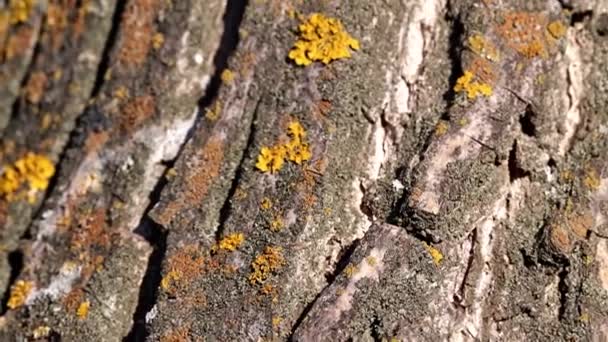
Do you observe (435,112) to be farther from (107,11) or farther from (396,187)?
(107,11)

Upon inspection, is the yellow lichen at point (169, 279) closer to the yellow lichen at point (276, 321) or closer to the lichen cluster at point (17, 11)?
the yellow lichen at point (276, 321)

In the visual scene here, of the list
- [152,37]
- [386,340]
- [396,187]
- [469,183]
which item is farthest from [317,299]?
[152,37]

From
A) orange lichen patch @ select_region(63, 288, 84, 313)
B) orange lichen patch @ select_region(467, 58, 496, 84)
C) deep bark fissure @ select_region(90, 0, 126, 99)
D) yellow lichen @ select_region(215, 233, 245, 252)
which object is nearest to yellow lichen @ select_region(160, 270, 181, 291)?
yellow lichen @ select_region(215, 233, 245, 252)

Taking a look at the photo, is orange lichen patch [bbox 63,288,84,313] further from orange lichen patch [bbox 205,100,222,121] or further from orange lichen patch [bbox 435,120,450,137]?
orange lichen patch [bbox 435,120,450,137]

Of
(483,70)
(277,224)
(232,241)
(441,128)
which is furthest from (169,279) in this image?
(483,70)

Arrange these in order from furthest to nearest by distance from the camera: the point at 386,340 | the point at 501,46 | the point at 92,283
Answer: the point at 92,283, the point at 501,46, the point at 386,340
